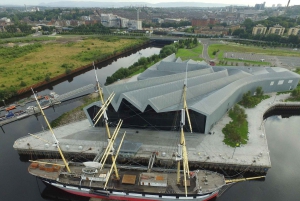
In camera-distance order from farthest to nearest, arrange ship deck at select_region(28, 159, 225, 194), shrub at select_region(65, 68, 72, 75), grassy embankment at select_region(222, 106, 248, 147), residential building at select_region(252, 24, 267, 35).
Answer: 1. residential building at select_region(252, 24, 267, 35)
2. shrub at select_region(65, 68, 72, 75)
3. grassy embankment at select_region(222, 106, 248, 147)
4. ship deck at select_region(28, 159, 225, 194)

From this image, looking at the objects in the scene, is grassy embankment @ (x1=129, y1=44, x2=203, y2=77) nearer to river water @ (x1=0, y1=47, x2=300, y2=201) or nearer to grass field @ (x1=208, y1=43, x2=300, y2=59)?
grass field @ (x1=208, y1=43, x2=300, y2=59)

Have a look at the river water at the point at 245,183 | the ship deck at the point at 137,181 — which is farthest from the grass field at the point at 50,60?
the ship deck at the point at 137,181

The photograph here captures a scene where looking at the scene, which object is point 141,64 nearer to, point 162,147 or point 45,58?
point 45,58

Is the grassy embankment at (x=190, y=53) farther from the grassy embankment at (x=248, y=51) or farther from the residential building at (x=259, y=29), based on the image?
the residential building at (x=259, y=29)

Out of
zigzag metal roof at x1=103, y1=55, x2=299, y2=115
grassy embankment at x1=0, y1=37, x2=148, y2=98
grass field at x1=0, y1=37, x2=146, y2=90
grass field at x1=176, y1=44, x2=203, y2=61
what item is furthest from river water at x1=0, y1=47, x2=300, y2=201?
grass field at x1=176, y1=44, x2=203, y2=61

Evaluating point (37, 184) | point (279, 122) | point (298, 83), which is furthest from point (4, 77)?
point (298, 83)

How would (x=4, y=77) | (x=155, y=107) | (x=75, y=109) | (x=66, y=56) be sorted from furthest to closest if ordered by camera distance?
(x=66, y=56), (x=4, y=77), (x=75, y=109), (x=155, y=107)

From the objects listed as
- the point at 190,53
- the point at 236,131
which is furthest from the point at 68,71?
the point at 236,131

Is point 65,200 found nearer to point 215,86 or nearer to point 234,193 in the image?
point 234,193
